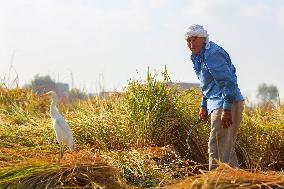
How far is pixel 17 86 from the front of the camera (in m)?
11.7

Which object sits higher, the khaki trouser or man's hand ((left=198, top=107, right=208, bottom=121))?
man's hand ((left=198, top=107, right=208, bottom=121))

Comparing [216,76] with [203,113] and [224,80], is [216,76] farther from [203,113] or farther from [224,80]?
[203,113]

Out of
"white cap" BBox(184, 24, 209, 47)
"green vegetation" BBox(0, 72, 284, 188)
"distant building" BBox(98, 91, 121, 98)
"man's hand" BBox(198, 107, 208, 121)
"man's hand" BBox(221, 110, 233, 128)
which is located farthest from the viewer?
"distant building" BBox(98, 91, 121, 98)

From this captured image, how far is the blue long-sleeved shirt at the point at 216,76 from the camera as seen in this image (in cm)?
617

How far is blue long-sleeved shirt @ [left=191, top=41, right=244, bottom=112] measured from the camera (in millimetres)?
6168

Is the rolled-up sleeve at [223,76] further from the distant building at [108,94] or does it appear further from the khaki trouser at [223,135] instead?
the distant building at [108,94]

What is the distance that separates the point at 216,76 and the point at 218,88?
0.63ft

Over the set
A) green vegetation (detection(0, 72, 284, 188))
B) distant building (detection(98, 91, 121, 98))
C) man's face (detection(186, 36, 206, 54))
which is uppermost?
→ man's face (detection(186, 36, 206, 54))

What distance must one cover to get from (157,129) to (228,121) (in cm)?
141

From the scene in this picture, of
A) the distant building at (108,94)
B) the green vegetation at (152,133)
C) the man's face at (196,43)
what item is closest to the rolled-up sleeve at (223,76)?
the man's face at (196,43)

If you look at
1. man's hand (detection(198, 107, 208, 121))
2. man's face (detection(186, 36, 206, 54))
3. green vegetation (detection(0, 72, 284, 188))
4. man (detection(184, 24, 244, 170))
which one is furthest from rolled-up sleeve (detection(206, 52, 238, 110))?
green vegetation (detection(0, 72, 284, 188))

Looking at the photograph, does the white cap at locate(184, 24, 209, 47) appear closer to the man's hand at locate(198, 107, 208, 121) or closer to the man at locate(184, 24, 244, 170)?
the man at locate(184, 24, 244, 170)

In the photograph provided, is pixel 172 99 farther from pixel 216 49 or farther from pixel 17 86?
pixel 17 86

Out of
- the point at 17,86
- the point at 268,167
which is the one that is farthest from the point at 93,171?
the point at 17,86
